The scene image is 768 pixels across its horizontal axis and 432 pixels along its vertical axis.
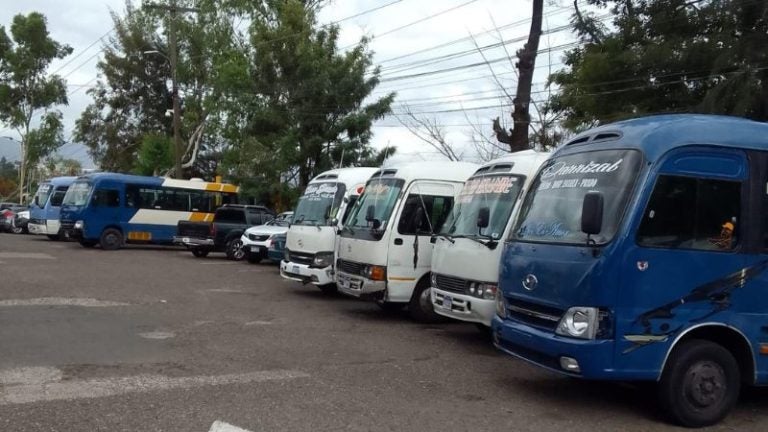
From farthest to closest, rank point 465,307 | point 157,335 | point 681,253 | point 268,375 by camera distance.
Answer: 1. point 157,335
2. point 465,307
3. point 268,375
4. point 681,253

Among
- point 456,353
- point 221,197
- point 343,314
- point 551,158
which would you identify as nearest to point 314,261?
point 343,314

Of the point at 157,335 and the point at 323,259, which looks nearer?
the point at 157,335

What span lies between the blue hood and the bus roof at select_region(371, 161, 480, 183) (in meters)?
4.88

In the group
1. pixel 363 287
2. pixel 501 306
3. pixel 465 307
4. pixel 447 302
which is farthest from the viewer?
pixel 363 287

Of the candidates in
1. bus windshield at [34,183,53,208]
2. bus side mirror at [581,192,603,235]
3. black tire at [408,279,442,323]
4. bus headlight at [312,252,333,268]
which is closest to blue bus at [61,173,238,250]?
bus windshield at [34,183,53,208]

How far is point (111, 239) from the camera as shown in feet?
88.8

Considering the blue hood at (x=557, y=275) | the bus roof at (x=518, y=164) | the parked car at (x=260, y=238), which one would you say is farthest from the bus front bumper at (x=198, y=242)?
the blue hood at (x=557, y=275)

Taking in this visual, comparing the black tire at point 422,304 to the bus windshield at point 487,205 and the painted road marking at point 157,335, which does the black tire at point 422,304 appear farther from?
the painted road marking at point 157,335

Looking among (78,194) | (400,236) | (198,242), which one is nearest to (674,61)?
(400,236)

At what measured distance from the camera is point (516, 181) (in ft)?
32.7

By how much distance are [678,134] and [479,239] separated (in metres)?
3.32

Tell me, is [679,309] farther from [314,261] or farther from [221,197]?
[221,197]

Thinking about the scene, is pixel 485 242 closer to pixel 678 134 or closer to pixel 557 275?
pixel 557 275

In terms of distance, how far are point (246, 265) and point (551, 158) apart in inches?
626
